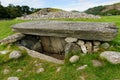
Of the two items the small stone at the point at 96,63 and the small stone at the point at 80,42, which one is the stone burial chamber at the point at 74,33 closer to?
the small stone at the point at 80,42

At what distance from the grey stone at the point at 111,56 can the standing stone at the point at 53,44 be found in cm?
296

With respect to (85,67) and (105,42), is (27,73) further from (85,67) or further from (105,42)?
(105,42)

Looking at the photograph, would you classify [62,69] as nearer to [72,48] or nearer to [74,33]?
[72,48]

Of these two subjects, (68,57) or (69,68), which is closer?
(69,68)

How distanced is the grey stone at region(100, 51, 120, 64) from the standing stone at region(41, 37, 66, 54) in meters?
2.96

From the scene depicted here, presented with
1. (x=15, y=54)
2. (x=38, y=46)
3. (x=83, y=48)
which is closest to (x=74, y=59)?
(x=83, y=48)

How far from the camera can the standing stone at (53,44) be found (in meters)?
11.8

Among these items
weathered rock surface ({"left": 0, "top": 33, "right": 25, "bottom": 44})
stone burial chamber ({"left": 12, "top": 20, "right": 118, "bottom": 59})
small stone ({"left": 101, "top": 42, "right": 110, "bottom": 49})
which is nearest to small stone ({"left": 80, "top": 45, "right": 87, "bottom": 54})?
stone burial chamber ({"left": 12, "top": 20, "right": 118, "bottom": 59})

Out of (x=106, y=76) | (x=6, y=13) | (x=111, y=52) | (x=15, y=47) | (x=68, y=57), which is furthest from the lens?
(x=6, y=13)

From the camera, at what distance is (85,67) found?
888cm

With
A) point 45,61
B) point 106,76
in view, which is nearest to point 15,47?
point 45,61

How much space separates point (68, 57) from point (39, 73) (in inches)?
53.8

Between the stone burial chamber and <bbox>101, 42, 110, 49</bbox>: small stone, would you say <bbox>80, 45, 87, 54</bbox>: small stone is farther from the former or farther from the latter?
<bbox>101, 42, 110, 49</bbox>: small stone

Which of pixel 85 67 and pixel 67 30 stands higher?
pixel 67 30
